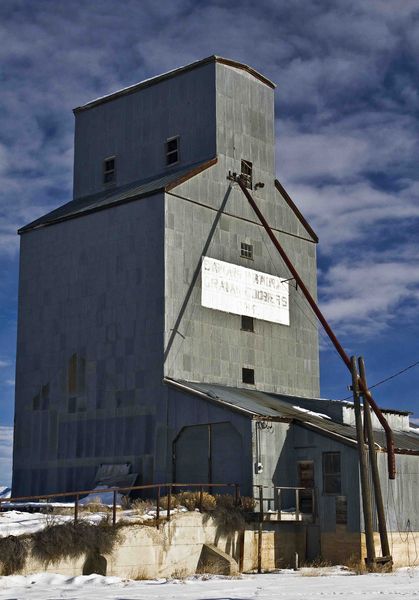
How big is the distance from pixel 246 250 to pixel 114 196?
7349 millimetres

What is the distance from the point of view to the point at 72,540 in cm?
2977

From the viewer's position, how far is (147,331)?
147ft

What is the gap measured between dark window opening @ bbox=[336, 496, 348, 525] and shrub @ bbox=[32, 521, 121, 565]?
1092 cm

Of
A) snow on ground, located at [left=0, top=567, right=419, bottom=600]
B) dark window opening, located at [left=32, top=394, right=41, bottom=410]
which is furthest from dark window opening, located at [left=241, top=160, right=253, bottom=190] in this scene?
snow on ground, located at [left=0, top=567, right=419, bottom=600]

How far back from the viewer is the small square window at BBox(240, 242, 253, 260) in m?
49.0

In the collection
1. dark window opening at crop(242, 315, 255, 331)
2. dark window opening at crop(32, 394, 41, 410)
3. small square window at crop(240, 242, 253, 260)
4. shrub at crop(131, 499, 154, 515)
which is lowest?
shrub at crop(131, 499, 154, 515)

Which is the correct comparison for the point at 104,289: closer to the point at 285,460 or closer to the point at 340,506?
the point at 285,460

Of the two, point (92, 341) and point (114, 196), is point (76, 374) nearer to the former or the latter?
point (92, 341)

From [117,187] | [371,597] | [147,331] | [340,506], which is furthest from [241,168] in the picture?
[371,597]

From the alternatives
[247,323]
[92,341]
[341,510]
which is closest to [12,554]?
[341,510]

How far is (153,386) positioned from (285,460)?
726cm

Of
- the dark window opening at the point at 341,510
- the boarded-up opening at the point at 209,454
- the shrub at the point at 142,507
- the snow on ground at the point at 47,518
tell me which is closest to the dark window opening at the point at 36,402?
the boarded-up opening at the point at 209,454

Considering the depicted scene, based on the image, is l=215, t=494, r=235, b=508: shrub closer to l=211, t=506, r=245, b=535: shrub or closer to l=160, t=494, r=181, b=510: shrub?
l=211, t=506, r=245, b=535: shrub

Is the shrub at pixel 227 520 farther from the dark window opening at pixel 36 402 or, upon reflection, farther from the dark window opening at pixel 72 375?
the dark window opening at pixel 36 402
